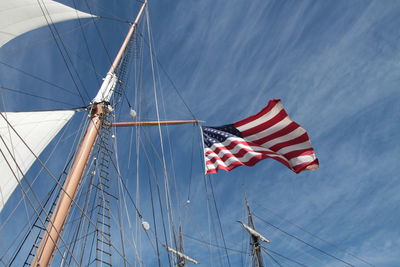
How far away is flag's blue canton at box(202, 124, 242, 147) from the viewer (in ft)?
33.0

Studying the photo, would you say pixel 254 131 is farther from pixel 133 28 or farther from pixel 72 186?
pixel 133 28

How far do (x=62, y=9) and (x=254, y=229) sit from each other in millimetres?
25931

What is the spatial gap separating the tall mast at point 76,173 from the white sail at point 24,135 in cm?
200

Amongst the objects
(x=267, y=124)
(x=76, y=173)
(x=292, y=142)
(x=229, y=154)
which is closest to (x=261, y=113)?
(x=267, y=124)

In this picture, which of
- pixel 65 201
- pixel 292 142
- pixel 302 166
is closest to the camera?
pixel 65 201

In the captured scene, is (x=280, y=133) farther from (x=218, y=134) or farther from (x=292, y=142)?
(x=218, y=134)

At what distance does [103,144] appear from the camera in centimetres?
942

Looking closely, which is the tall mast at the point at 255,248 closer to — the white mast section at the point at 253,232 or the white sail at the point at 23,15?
the white mast section at the point at 253,232

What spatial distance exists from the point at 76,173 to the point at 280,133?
6.31 metres

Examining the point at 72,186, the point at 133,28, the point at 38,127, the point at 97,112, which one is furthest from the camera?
the point at 133,28

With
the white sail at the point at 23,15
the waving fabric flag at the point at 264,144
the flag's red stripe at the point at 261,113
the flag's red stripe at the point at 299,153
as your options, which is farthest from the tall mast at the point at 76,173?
the flag's red stripe at the point at 299,153

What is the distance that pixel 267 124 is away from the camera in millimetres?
9680

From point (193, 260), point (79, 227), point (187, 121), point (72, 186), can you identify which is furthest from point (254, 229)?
point (72, 186)

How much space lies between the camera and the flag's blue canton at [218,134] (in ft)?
33.0
